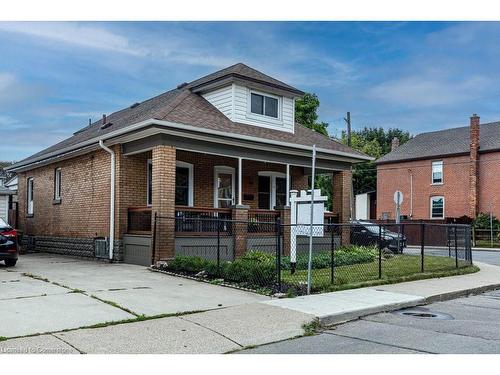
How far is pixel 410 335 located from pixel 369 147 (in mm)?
58240

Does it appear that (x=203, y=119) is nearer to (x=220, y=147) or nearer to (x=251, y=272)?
(x=220, y=147)

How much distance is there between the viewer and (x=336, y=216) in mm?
20094

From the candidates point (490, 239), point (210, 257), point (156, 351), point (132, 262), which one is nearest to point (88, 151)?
point (132, 262)

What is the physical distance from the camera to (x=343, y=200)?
20.3 metres

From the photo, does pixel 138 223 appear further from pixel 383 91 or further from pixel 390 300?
pixel 383 91

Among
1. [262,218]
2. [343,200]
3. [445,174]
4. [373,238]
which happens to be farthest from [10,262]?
[445,174]

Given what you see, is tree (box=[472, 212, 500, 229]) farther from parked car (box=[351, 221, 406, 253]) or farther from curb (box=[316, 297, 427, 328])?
curb (box=[316, 297, 427, 328])

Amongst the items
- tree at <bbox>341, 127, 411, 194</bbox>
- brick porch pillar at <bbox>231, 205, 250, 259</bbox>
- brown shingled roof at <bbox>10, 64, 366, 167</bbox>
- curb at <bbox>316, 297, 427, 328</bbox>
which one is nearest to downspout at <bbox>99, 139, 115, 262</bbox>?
brown shingled roof at <bbox>10, 64, 366, 167</bbox>

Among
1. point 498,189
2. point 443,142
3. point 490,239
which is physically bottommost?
point 490,239

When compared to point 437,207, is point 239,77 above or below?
above

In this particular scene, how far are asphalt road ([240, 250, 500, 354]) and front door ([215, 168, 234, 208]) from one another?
33.4 feet

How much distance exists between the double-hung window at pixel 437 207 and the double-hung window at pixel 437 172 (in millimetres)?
1425

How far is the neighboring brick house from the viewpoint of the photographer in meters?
38.5

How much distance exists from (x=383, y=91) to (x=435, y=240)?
8957mm
